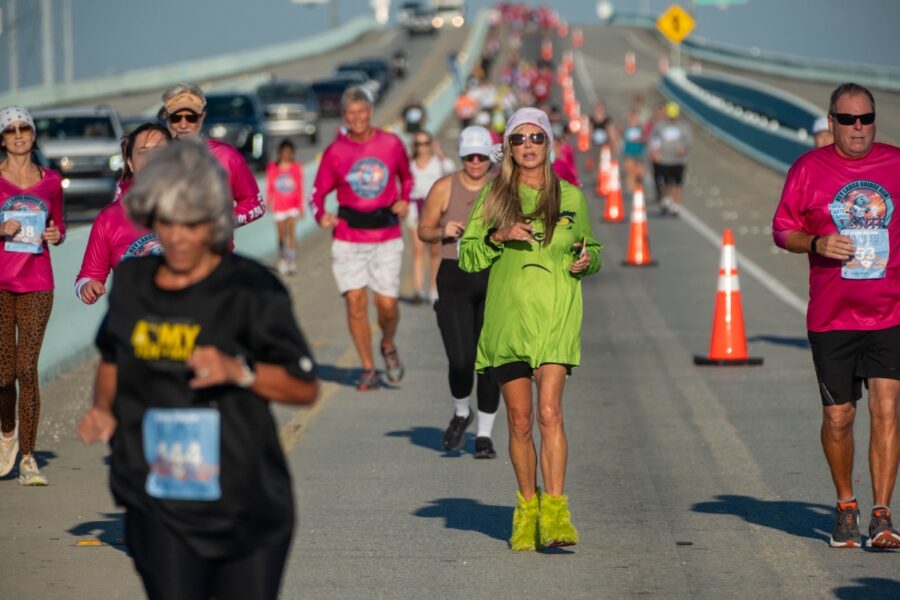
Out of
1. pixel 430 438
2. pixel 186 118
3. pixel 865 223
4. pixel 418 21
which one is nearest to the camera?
pixel 865 223

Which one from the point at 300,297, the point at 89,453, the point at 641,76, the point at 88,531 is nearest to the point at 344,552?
the point at 88,531

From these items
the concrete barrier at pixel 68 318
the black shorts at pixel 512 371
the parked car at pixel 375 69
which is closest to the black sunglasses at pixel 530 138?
the black shorts at pixel 512 371

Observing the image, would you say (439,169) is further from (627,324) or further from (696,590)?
(696,590)

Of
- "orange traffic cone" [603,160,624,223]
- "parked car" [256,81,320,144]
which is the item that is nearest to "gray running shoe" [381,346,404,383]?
"orange traffic cone" [603,160,624,223]

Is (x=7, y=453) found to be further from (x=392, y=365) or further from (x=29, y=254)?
(x=392, y=365)

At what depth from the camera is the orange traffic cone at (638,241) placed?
916 inches

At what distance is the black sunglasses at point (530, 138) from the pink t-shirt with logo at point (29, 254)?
3005 mm

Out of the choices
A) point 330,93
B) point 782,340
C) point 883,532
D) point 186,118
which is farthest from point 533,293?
point 330,93

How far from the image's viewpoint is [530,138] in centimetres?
796

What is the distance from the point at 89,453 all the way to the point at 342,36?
110875 mm

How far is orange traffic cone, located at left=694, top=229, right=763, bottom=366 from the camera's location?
14.8m

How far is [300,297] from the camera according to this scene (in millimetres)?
21016

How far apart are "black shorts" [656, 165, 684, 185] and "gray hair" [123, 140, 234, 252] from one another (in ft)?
88.4

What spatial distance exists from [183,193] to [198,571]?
958 millimetres
